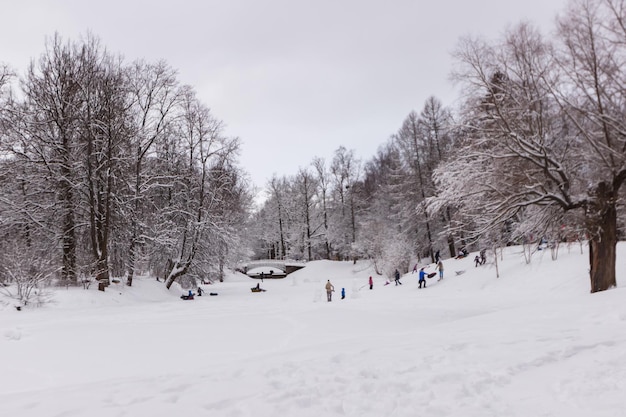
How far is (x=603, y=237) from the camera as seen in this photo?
11.4 m

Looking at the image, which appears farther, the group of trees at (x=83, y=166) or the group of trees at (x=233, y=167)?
the group of trees at (x=83, y=166)

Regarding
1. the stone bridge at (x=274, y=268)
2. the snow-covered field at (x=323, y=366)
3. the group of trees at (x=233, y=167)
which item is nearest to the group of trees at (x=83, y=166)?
the group of trees at (x=233, y=167)

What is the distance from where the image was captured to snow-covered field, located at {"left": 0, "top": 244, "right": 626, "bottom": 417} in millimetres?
4395

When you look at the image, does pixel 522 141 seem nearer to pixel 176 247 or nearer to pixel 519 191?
pixel 519 191

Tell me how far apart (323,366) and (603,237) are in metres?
9.82

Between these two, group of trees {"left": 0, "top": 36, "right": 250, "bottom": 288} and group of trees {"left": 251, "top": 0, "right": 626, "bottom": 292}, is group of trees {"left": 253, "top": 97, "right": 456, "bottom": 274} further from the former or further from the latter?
Answer: group of trees {"left": 0, "top": 36, "right": 250, "bottom": 288}

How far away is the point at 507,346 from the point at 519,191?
648cm

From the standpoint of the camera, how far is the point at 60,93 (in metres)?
20.7

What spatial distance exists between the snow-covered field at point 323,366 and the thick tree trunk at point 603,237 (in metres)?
1.78

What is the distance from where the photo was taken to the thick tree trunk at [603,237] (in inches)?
437

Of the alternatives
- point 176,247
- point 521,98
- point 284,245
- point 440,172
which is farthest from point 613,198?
point 284,245

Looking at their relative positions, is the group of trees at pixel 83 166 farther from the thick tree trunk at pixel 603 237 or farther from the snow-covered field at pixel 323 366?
the thick tree trunk at pixel 603 237

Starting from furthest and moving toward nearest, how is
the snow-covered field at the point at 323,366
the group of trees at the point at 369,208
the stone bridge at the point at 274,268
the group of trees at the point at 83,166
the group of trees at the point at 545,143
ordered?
the stone bridge at the point at 274,268 < the group of trees at the point at 369,208 < the group of trees at the point at 83,166 < the group of trees at the point at 545,143 < the snow-covered field at the point at 323,366

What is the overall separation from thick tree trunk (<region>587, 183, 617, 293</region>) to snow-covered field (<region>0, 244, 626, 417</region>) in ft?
5.84
